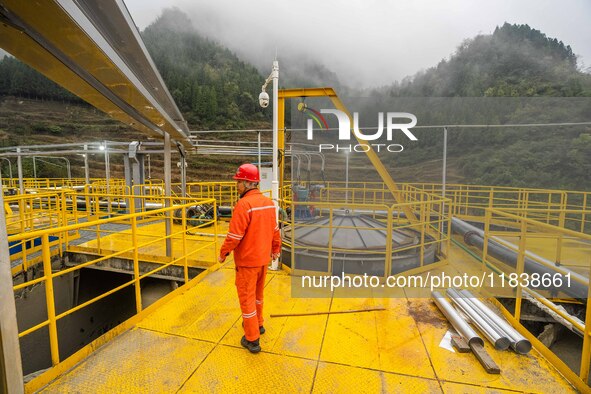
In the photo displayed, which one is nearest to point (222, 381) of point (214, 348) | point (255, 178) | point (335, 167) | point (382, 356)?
point (214, 348)

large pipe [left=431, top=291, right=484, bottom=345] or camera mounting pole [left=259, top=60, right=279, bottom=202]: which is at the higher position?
camera mounting pole [left=259, top=60, right=279, bottom=202]

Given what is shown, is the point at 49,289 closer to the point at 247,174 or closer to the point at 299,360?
the point at 247,174

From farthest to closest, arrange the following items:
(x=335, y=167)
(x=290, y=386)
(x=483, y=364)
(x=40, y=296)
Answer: (x=335, y=167) → (x=40, y=296) → (x=483, y=364) → (x=290, y=386)

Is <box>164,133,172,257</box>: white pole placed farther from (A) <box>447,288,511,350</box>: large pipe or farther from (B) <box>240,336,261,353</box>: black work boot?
(A) <box>447,288,511,350</box>: large pipe

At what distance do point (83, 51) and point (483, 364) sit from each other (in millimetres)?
4552

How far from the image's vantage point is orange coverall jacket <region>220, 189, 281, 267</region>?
2777 millimetres

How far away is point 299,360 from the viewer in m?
2.91

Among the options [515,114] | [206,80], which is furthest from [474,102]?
[206,80]

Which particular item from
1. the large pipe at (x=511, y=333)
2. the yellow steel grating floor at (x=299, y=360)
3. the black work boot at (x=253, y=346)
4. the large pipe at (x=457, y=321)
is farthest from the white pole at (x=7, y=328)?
the large pipe at (x=511, y=333)

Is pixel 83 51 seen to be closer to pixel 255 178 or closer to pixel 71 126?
pixel 255 178

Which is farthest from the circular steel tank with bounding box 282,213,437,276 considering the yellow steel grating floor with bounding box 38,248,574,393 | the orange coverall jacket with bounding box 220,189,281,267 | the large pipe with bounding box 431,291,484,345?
the orange coverall jacket with bounding box 220,189,281,267

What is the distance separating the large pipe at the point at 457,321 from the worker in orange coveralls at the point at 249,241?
7.57 feet

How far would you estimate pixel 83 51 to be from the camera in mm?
2264

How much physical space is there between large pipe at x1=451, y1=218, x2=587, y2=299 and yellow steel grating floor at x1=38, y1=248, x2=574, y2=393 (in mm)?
1290
